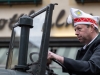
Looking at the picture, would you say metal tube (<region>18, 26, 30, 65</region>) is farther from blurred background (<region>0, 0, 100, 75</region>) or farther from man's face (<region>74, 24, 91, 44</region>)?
blurred background (<region>0, 0, 100, 75</region>)

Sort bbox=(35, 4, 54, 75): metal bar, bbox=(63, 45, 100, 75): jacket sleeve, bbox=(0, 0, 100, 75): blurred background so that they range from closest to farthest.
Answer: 1. bbox=(35, 4, 54, 75): metal bar
2. bbox=(63, 45, 100, 75): jacket sleeve
3. bbox=(0, 0, 100, 75): blurred background

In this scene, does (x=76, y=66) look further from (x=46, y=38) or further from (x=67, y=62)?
(x=46, y=38)

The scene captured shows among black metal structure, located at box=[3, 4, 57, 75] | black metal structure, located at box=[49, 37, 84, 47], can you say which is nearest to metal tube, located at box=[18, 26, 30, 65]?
black metal structure, located at box=[3, 4, 57, 75]

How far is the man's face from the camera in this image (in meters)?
3.15

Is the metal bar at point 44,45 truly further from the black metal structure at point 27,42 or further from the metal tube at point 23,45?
the metal tube at point 23,45

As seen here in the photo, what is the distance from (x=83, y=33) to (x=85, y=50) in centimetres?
14

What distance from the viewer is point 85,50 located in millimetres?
3211

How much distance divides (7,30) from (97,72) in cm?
819

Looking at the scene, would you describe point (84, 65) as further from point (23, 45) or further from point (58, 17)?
point (58, 17)

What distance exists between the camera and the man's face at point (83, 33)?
3150mm

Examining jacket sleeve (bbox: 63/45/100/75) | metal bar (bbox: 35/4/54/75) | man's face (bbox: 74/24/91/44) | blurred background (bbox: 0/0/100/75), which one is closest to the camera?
metal bar (bbox: 35/4/54/75)

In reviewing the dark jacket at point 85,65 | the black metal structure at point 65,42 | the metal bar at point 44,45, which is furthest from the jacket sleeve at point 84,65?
the black metal structure at point 65,42

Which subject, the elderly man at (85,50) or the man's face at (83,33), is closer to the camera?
the elderly man at (85,50)

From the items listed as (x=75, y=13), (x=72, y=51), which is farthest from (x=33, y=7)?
(x=75, y=13)
